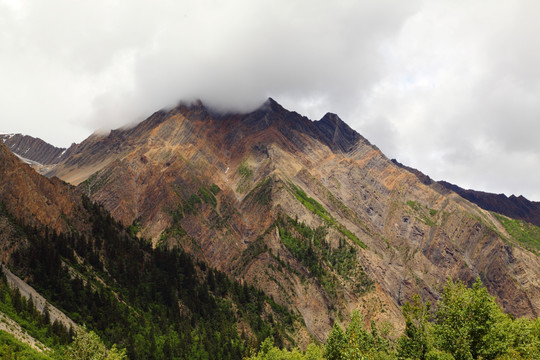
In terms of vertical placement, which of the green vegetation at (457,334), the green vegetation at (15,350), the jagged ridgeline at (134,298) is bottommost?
the green vegetation at (15,350)

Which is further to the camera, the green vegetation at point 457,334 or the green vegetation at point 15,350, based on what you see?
the green vegetation at point 15,350

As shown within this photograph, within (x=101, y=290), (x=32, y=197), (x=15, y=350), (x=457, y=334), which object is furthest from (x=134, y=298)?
(x=457, y=334)

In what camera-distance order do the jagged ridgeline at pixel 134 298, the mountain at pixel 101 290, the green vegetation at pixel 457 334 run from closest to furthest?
1. the green vegetation at pixel 457 334
2. the mountain at pixel 101 290
3. the jagged ridgeline at pixel 134 298

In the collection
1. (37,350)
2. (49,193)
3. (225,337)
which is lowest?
(37,350)

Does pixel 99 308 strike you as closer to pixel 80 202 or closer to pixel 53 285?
pixel 53 285

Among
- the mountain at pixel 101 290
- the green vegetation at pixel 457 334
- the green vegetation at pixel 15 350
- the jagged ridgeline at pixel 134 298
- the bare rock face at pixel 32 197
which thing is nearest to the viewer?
the green vegetation at pixel 457 334

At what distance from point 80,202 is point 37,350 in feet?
306

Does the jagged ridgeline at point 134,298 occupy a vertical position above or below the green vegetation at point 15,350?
above

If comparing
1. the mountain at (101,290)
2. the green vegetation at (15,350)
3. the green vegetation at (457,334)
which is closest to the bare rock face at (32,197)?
the mountain at (101,290)

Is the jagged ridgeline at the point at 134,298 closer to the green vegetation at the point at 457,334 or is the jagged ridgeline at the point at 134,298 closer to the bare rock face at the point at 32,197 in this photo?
the bare rock face at the point at 32,197

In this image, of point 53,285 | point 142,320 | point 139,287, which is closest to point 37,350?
point 53,285

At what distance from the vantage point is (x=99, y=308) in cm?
12069

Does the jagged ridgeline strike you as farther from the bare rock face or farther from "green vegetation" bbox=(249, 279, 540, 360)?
"green vegetation" bbox=(249, 279, 540, 360)

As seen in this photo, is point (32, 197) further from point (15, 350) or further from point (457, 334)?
point (457, 334)
